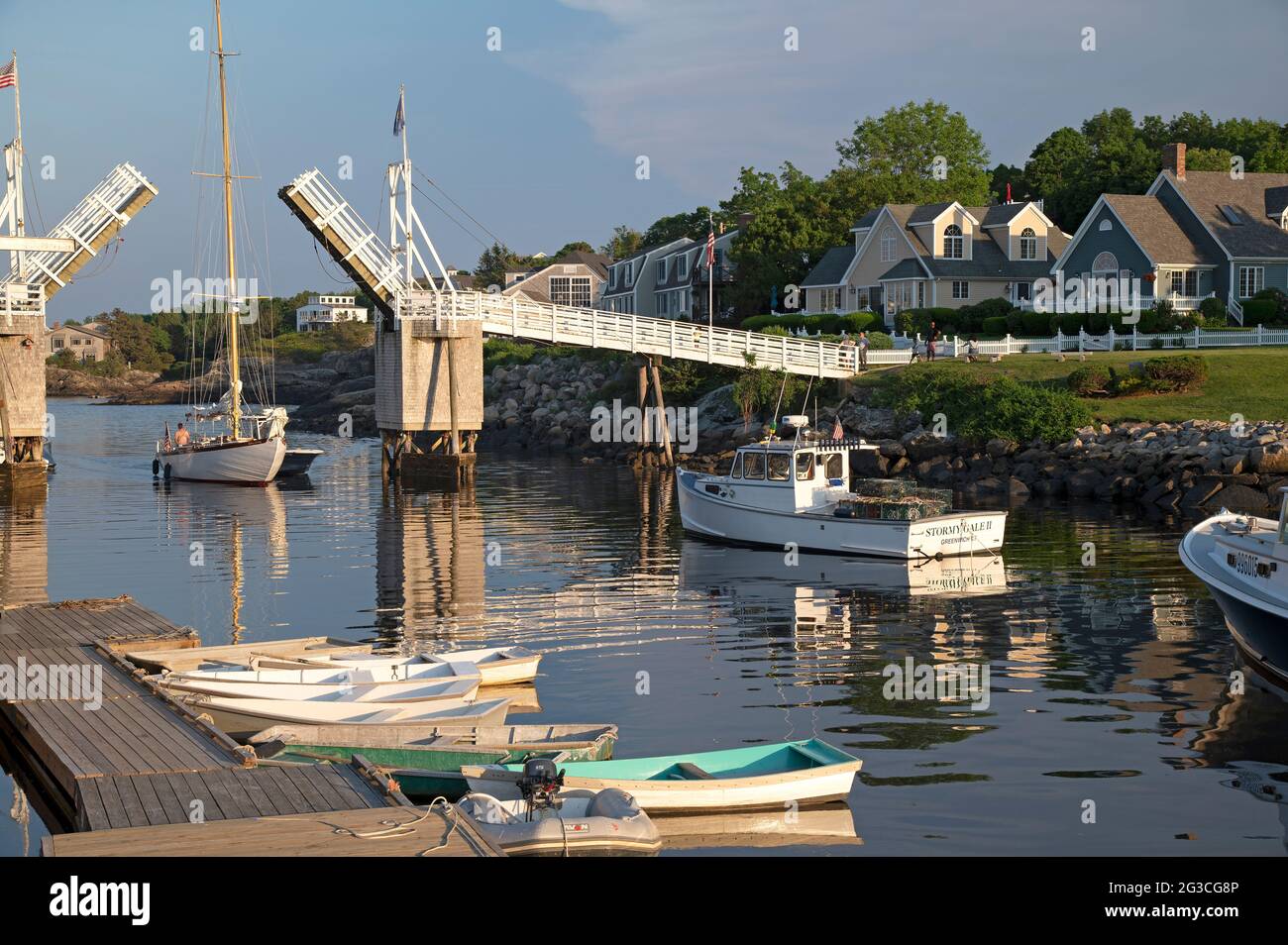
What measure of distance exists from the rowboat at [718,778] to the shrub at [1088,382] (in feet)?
129

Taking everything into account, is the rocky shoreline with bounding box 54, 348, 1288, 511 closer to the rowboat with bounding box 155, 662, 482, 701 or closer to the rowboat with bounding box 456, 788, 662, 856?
the rowboat with bounding box 155, 662, 482, 701

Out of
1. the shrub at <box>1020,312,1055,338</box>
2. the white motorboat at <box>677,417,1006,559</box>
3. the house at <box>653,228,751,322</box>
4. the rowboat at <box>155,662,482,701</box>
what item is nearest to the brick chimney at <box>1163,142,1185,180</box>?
the shrub at <box>1020,312,1055,338</box>

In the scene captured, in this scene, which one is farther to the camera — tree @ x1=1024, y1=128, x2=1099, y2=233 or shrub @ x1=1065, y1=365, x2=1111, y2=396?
tree @ x1=1024, y1=128, x2=1099, y2=233

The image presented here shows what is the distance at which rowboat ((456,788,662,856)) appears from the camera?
40.0ft

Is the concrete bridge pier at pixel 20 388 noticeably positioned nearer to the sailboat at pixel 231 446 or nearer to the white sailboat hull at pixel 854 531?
the sailboat at pixel 231 446

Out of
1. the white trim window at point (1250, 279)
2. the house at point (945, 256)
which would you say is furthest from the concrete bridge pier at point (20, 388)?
the white trim window at point (1250, 279)

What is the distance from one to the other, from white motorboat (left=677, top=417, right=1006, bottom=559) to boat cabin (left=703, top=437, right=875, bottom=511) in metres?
0.02

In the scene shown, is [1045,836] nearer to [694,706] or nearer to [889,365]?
[694,706]

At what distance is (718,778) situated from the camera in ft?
45.9

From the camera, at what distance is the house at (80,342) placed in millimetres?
186000
